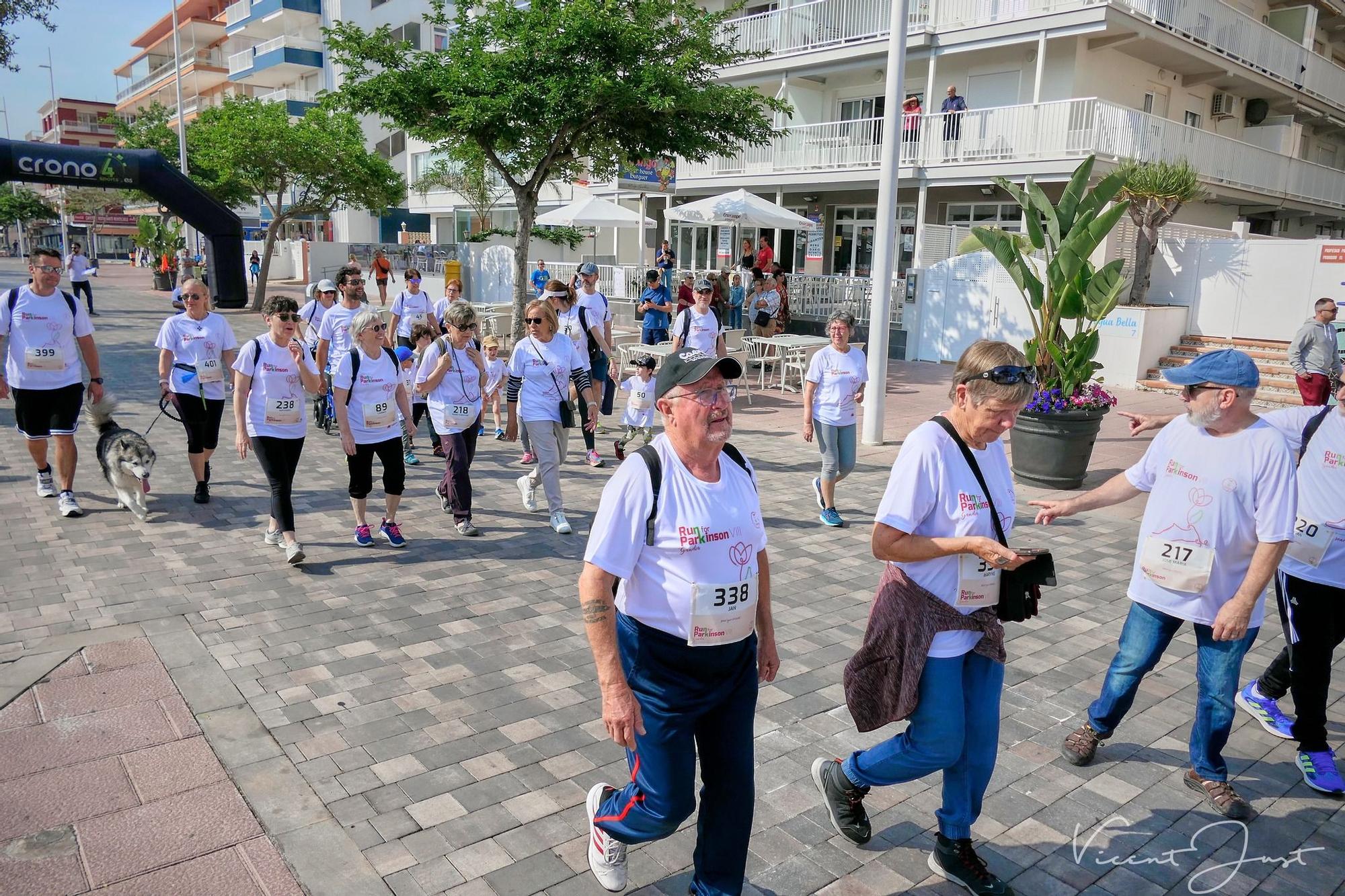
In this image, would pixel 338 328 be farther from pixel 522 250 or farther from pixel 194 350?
pixel 522 250

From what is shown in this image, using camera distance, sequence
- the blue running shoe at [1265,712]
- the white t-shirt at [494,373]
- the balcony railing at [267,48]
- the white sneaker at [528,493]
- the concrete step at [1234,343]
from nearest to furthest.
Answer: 1. the blue running shoe at [1265,712]
2. the white sneaker at [528,493]
3. the white t-shirt at [494,373]
4. the concrete step at [1234,343]
5. the balcony railing at [267,48]

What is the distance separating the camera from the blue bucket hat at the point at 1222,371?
3.48 m

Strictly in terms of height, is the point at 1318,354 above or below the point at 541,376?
above

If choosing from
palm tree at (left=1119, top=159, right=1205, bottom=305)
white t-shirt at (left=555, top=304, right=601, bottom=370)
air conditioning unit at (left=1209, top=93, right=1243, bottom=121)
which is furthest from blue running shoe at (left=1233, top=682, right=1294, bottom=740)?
air conditioning unit at (left=1209, top=93, right=1243, bottom=121)

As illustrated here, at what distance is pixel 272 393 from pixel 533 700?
10.4 feet

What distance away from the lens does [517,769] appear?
3.96 meters

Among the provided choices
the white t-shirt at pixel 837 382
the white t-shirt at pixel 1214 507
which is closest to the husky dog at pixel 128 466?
the white t-shirt at pixel 837 382

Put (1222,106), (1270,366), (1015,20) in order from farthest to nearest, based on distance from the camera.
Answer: (1222,106)
(1015,20)
(1270,366)

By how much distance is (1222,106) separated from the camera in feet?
83.1

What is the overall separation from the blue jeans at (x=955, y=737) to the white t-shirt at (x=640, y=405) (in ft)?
22.8

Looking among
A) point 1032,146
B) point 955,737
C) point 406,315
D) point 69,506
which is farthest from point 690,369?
point 1032,146

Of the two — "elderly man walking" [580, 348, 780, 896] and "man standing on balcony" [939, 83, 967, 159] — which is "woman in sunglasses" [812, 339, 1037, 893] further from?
"man standing on balcony" [939, 83, 967, 159]

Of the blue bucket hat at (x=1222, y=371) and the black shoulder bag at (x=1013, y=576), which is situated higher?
the blue bucket hat at (x=1222, y=371)

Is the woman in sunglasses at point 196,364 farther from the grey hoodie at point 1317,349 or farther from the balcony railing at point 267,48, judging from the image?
the balcony railing at point 267,48
